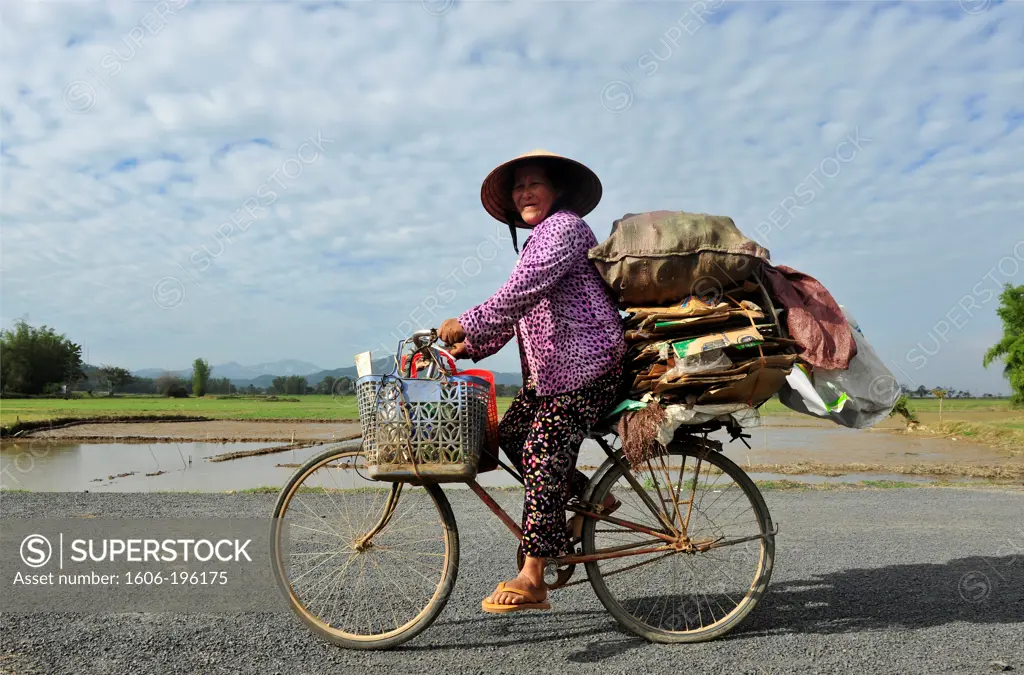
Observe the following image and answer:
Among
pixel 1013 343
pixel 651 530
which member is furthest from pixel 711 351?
pixel 1013 343

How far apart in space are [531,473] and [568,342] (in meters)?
0.62

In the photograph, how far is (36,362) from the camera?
194ft

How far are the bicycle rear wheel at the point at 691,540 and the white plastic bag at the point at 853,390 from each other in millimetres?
503

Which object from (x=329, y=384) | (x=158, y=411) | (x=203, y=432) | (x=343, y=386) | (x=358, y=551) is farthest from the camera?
(x=158, y=411)

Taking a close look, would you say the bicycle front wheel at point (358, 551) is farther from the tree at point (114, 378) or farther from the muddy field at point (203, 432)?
the tree at point (114, 378)

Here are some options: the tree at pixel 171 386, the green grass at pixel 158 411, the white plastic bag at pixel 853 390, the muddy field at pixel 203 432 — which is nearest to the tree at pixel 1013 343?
the green grass at pixel 158 411

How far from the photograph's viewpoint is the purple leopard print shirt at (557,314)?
314 cm

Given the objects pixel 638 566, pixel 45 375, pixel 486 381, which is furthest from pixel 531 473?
pixel 45 375

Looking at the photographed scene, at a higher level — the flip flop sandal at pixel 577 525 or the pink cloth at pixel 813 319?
the pink cloth at pixel 813 319

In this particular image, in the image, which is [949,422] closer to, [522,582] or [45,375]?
[522,582]

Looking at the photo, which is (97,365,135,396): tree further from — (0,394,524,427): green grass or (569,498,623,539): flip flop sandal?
(569,498,623,539): flip flop sandal

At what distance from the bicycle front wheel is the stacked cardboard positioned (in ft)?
3.85

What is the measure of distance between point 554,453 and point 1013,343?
47534 mm

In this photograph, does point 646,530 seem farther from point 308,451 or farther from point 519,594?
point 308,451
